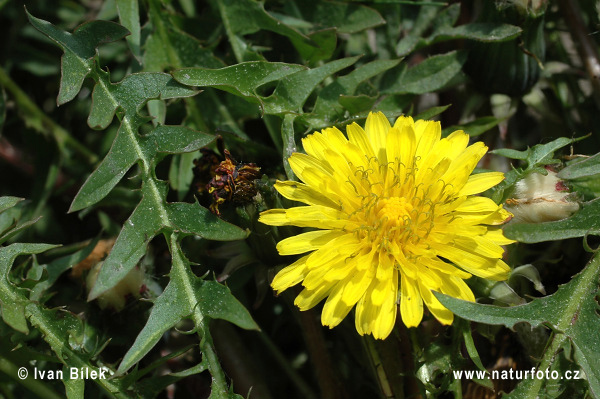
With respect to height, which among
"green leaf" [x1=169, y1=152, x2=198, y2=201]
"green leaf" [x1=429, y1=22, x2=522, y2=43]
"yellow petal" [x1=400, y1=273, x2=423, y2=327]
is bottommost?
"green leaf" [x1=169, y1=152, x2=198, y2=201]

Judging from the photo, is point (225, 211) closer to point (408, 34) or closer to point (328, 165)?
point (328, 165)

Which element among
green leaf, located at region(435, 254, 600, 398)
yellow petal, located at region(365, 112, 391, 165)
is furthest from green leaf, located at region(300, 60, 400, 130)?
green leaf, located at region(435, 254, 600, 398)

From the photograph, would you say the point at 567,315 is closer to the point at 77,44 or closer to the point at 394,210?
the point at 394,210

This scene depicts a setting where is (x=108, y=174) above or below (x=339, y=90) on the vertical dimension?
below

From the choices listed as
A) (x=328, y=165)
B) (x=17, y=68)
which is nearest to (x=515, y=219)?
(x=328, y=165)

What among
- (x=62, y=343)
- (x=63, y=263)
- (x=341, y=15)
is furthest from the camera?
(x=341, y=15)

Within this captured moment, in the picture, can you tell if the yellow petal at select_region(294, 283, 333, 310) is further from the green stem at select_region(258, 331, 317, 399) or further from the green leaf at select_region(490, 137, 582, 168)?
the green leaf at select_region(490, 137, 582, 168)

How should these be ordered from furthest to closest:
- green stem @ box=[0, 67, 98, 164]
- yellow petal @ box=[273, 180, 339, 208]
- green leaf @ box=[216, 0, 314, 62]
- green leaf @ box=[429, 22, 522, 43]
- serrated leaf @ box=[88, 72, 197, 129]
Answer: green stem @ box=[0, 67, 98, 164], green leaf @ box=[216, 0, 314, 62], green leaf @ box=[429, 22, 522, 43], serrated leaf @ box=[88, 72, 197, 129], yellow petal @ box=[273, 180, 339, 208]

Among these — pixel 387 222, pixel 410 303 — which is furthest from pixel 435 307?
pixel 387 222
